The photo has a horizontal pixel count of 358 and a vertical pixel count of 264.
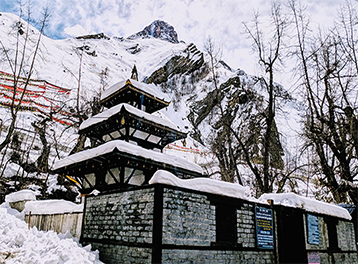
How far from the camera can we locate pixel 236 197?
29.8 feet

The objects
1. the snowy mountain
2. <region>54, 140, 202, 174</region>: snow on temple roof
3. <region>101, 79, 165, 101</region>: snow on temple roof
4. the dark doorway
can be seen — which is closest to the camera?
the dark doorway

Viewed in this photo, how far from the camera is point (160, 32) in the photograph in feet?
318

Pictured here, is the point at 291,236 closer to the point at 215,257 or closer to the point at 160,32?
the point at 215,257

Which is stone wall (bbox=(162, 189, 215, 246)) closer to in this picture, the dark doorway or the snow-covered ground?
the snow-covered ground

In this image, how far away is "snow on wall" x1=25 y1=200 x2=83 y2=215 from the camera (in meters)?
10.9

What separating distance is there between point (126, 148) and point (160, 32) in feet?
305

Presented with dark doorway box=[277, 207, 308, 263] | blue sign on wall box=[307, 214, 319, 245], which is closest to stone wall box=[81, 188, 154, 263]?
dark doorway box=[277, 207, 308, 263]

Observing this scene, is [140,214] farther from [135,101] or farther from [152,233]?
[135,101]

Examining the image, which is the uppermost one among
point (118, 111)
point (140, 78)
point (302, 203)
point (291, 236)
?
point (140, 78)

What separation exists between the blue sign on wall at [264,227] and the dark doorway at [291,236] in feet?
1.29

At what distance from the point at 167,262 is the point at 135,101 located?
9659mm

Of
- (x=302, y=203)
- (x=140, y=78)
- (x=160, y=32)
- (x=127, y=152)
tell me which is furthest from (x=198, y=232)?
(x=160, y=32)

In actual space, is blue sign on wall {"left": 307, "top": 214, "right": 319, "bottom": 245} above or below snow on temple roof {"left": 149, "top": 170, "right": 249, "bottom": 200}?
below

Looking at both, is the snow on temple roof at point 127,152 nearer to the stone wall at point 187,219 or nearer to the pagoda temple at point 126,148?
the pagoda temple at point 126,148
